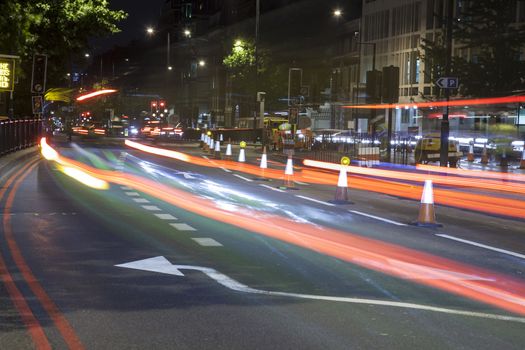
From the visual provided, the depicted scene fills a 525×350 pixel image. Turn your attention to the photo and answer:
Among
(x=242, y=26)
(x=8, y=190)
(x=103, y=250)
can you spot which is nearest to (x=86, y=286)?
(x=103, y=250)

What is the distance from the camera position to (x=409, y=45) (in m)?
68.4

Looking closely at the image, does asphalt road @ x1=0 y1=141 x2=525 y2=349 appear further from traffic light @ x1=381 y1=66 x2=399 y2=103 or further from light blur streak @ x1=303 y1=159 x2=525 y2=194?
traffic light @ x1=381 y1=66 x2=399 y2=103

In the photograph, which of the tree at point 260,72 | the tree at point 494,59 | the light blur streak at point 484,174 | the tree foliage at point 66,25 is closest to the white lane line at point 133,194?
the tree foliage at point 66,25

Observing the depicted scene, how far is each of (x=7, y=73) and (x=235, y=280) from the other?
19.5 m

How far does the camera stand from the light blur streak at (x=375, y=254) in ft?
24.8

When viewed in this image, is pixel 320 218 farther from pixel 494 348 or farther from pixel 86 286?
pixel 494 348

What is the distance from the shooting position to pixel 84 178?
21672mm

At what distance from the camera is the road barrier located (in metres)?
27.2

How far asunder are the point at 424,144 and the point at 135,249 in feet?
78.4

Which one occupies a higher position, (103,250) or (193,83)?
(193,83)

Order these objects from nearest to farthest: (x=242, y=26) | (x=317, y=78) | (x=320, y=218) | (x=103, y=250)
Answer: (x=103, y=250) < (x=320, y=218) < (x=317, y=78) < (x=242, y=26)

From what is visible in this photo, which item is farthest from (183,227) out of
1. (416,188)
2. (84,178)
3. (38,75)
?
(38,75)

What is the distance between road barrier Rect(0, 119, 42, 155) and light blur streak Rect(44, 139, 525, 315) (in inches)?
523

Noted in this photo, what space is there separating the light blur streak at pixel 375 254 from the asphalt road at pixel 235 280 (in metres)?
0.07
